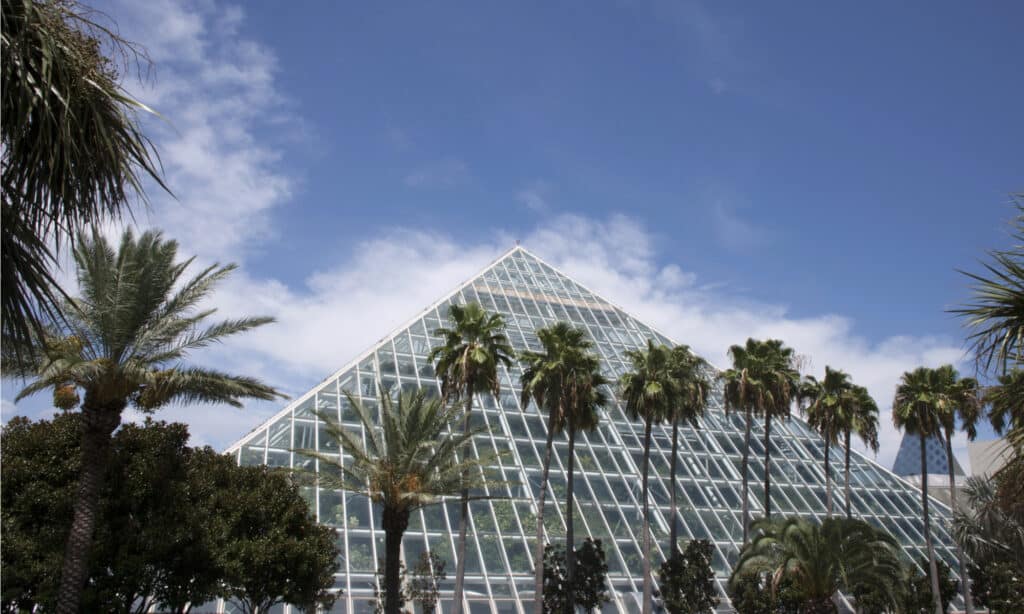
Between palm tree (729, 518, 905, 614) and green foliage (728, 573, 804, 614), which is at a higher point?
palm tree (729, 518, 905, 614)

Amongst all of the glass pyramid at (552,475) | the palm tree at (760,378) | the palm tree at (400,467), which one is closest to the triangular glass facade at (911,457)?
the glass pyramid at (552,475)

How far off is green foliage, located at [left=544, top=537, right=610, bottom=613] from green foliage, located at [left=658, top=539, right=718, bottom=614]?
2.59 meters

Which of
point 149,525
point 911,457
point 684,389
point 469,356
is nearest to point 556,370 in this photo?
point 469,356

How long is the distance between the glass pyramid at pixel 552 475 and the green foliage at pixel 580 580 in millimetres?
1337

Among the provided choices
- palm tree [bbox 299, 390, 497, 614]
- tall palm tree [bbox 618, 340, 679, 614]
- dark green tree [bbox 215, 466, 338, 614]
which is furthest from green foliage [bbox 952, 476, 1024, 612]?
dark green tree [bbox 215, 466, 338, 614]

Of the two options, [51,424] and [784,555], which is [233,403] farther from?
[784,555]

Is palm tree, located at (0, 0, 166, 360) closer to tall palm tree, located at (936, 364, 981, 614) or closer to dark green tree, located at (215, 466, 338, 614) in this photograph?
dark green tree, located at (215, 466, 338, 614)

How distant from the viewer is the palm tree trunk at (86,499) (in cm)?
1493

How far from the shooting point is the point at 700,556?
2992 cm

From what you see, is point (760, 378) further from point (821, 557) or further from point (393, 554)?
point (393, 554)

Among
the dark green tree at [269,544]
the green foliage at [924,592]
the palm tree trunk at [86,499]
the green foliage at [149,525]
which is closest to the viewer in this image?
the palm tree trunk at [86,499]

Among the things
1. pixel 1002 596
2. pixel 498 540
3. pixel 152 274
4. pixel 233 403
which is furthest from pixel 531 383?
pixel 1002 596

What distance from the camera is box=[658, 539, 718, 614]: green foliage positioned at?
1123 inches

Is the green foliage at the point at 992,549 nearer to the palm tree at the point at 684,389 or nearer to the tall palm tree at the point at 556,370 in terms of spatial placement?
the palm tree at the point at 684,389
